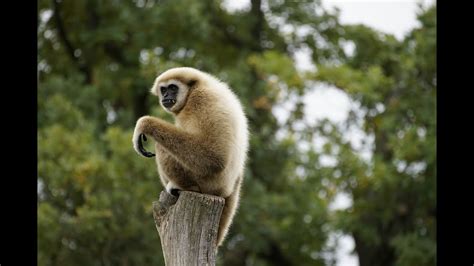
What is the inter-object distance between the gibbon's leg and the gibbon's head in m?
0.47

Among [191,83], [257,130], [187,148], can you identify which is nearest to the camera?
[187,148]

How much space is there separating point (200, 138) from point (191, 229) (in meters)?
0.69

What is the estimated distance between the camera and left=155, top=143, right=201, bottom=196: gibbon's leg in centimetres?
624

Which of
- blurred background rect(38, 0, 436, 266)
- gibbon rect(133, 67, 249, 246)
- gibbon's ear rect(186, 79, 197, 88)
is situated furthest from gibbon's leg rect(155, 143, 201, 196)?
blurred background rect(38, 0, 436, 266)

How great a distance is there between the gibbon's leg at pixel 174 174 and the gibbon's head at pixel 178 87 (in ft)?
1.53

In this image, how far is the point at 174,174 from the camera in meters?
6.25

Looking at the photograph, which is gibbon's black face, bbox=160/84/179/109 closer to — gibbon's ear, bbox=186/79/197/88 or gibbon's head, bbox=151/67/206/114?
gibbon's head, bbox=151/67/206/114

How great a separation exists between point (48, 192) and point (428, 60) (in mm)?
6842

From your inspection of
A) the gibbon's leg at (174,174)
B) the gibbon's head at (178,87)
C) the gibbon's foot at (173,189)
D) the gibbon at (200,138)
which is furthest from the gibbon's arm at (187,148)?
the gibbon's head at (178,87)

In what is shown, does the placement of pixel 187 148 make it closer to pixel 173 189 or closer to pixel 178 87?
pixel 173 189

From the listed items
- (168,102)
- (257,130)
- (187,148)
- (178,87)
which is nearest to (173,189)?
(187,148)

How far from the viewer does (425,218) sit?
15055mm
